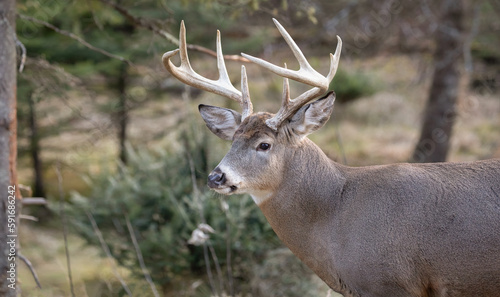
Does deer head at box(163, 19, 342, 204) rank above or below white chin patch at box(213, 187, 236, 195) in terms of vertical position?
above

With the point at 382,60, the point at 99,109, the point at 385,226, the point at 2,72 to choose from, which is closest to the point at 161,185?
the point at 2,72

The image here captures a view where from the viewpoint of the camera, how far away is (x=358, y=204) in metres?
4.30

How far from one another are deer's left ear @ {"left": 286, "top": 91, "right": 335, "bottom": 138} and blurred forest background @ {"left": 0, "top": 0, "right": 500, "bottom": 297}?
1.29m

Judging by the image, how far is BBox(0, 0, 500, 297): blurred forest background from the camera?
6926 millimetres

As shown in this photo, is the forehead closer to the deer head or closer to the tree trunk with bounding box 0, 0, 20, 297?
the deer head

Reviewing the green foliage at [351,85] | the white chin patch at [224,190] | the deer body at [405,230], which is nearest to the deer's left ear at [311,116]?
the deer body at [405,230]

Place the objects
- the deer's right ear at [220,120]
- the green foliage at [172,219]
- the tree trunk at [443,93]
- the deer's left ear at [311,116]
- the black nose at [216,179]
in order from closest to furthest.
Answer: the black nose at [216,179], the deer's left ear at [311,116], the deer's right ear at [220,120], the green foliage at [172,219], the tree trunk at [443,93]

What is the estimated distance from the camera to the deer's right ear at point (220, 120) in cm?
490

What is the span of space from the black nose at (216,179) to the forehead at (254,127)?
0.41 metres

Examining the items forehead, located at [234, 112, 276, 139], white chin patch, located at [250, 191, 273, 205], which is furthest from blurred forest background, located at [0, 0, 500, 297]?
forehead, located at [234, 112, 276, 139]

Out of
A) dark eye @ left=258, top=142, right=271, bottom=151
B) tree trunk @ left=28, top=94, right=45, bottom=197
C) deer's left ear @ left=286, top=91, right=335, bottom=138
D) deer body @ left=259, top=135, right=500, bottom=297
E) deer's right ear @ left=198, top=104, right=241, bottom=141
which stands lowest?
tree trunk @ left=28, top=94, right=45, bottom=197

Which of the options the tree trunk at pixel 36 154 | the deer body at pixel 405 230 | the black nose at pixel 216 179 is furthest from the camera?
the tree trunk at pixel 36 154

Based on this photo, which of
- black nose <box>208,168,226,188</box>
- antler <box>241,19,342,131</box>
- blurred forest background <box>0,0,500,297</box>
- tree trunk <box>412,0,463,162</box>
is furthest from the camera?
tree trunk <box>412,0,463,162</box>

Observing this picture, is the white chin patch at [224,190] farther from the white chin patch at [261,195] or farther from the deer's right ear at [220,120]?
the deer's right ear at [220,120]
